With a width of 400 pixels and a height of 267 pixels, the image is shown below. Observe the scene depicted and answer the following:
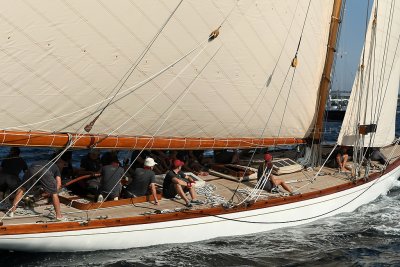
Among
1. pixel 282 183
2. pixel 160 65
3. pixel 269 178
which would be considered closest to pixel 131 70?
pixel 160 65

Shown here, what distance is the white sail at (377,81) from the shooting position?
15.9m

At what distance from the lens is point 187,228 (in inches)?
415

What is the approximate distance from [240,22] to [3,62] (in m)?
5.80

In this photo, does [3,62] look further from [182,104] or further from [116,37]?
[182,104]

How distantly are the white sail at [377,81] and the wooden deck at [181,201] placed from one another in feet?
5.52

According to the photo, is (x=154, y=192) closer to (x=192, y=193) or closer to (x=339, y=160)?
(x=192, y=193)

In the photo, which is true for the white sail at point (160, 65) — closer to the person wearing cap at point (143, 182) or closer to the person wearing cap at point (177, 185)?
the person wearing cap at point (143, 182)

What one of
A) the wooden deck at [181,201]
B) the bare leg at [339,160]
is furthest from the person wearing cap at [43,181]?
the bare leg at [339,160]

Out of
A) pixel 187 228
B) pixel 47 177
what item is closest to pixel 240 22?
pixel 187 228

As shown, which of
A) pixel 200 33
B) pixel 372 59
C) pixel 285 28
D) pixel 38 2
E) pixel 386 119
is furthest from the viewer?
pixel 386 119

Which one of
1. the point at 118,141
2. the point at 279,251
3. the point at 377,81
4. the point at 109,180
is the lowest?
the point at 279,251

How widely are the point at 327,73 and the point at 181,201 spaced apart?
277 inches

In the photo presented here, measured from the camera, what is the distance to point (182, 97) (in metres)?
11.6

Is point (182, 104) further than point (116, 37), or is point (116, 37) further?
point (182, 104)
